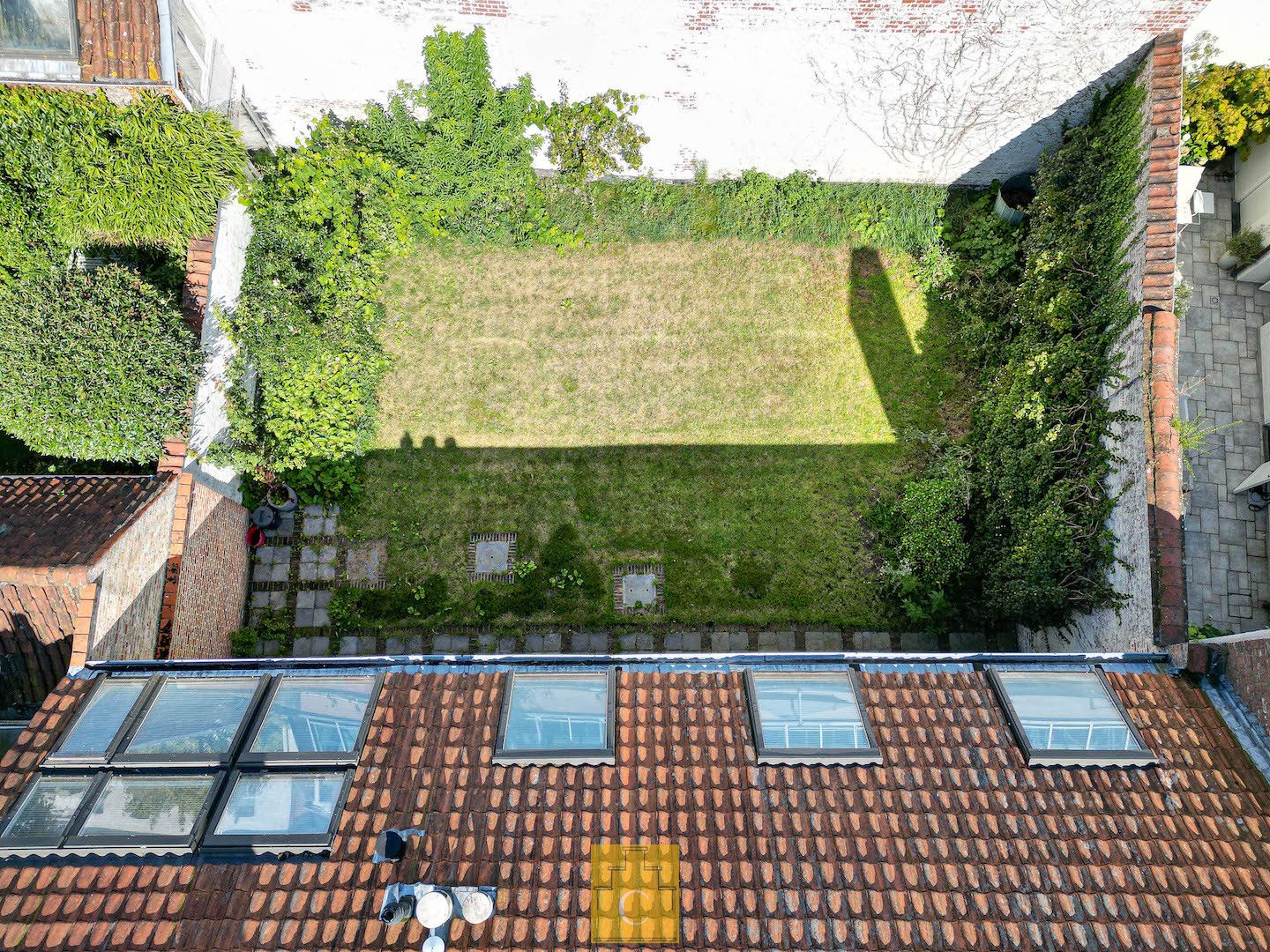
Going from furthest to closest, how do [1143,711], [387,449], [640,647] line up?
[387,449] → [640,647] → [1143,711]

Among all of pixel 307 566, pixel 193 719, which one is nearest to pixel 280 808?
pixel 193 719

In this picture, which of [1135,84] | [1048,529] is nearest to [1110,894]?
[1048,529]

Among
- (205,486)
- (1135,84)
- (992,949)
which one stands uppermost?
(1135,84)

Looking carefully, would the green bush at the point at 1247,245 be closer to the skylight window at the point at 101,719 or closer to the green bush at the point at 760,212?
the green bush at the point at 760,212

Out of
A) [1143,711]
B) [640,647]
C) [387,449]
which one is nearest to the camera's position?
[1143,711]

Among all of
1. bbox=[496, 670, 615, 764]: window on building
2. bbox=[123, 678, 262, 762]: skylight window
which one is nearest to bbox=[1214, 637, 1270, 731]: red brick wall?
bbox=[496, 670, 615, 764]: window on building

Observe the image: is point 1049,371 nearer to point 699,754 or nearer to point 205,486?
point 699,754

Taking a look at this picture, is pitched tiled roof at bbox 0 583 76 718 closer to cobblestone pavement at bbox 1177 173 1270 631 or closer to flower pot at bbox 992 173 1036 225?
flower pot at bbox 992 173 1036 225
